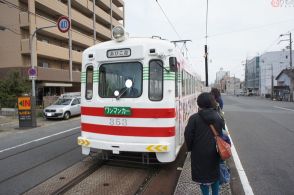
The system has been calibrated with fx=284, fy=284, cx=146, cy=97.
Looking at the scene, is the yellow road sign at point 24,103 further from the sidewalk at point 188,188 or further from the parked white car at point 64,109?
the sidewalk at point 188,188

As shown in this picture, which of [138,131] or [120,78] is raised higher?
[120,78]

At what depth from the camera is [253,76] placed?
352 feet

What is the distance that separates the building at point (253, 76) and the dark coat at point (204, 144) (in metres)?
102

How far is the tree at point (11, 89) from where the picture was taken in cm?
2378

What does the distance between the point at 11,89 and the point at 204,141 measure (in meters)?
23.7

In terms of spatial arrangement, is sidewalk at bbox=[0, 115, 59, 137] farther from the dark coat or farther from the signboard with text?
the dark coat

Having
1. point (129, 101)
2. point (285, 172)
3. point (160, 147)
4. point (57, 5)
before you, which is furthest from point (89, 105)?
point (57, 5)

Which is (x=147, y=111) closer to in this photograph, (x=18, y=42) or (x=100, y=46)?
(x=100, y=46)

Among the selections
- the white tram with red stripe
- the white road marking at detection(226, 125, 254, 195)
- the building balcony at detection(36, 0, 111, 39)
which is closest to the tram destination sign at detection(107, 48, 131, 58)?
the white tram with red stripe

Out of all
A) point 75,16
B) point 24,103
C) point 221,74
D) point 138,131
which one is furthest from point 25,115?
point 221,74

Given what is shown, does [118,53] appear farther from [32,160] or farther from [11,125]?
[11,125]

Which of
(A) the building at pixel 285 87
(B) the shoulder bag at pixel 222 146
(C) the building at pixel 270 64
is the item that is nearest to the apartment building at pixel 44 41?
(B) the shoulder bag at pixel 222 146

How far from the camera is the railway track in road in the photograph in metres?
5.26

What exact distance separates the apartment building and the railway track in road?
22.1 meters
